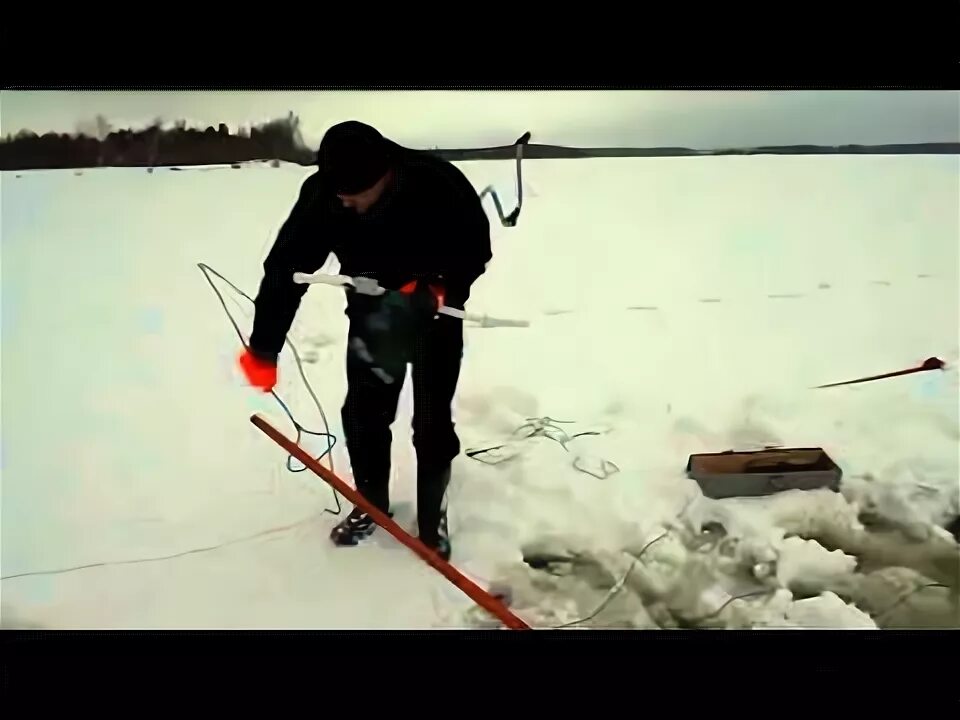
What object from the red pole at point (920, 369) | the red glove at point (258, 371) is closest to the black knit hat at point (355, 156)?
the red glove at point (258, 371)

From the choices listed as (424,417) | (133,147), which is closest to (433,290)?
(424,417)

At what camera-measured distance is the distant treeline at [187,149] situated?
3.57 ft

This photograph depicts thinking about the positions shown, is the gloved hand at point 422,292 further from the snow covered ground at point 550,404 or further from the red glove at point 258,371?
the red glove at point 258,371

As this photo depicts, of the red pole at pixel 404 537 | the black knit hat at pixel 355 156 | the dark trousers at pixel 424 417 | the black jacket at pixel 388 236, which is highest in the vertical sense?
the black knit hat at pixel 355 156

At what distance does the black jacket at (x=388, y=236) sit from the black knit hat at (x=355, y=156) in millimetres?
17

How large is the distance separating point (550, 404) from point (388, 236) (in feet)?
1.00

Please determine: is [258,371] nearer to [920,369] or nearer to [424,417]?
[424,417]

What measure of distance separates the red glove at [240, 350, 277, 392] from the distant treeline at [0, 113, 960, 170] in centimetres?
26

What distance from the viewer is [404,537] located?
1.08 m
